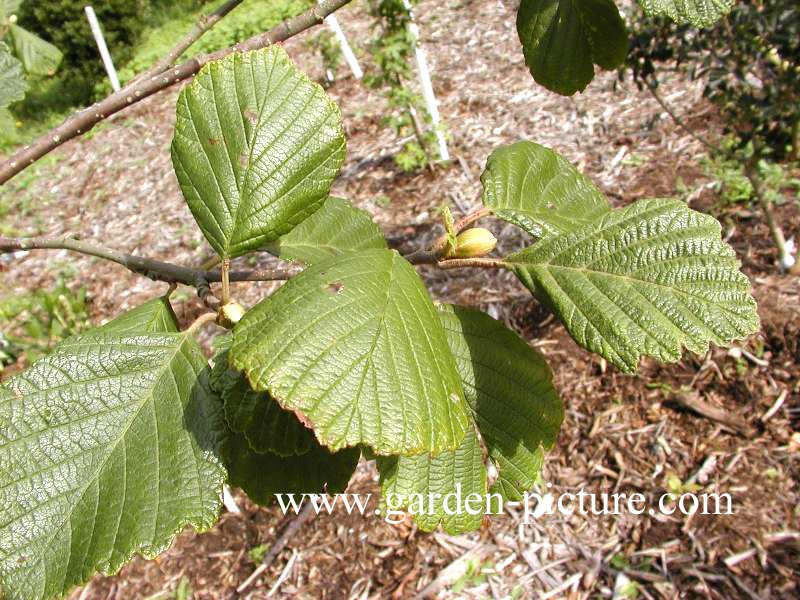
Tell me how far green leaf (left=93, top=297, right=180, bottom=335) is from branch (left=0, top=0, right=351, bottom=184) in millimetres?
305

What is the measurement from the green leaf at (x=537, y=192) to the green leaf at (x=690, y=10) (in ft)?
0.92

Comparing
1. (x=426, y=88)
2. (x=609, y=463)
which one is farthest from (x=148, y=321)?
(x=426, y=88)

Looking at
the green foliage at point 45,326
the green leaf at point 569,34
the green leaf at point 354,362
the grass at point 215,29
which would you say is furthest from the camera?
the grass at point 215,29

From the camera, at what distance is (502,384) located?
886 millimetres

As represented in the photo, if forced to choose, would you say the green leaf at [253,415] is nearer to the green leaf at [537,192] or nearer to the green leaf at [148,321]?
the green leaf at [148,321]

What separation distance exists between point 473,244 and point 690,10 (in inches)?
16.0

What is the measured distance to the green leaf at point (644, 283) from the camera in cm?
74

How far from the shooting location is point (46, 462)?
2.47 feet

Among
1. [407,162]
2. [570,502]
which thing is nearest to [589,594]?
[570,502]

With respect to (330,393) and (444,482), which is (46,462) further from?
(444,482)

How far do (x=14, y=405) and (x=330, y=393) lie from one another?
406mm

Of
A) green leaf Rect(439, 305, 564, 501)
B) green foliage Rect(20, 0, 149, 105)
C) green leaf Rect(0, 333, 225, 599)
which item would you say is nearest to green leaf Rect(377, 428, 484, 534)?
green leaf Rect(439, 305, 564, 501)

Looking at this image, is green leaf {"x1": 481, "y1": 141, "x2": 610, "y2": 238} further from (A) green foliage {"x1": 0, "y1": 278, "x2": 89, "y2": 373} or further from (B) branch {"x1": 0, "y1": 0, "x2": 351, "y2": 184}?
(A) green foliage {"x1": 0, "y1": 278, "x2": 89, "y2": 373}

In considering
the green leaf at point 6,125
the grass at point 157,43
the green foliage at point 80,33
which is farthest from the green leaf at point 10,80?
the green foliage at point 80,33
